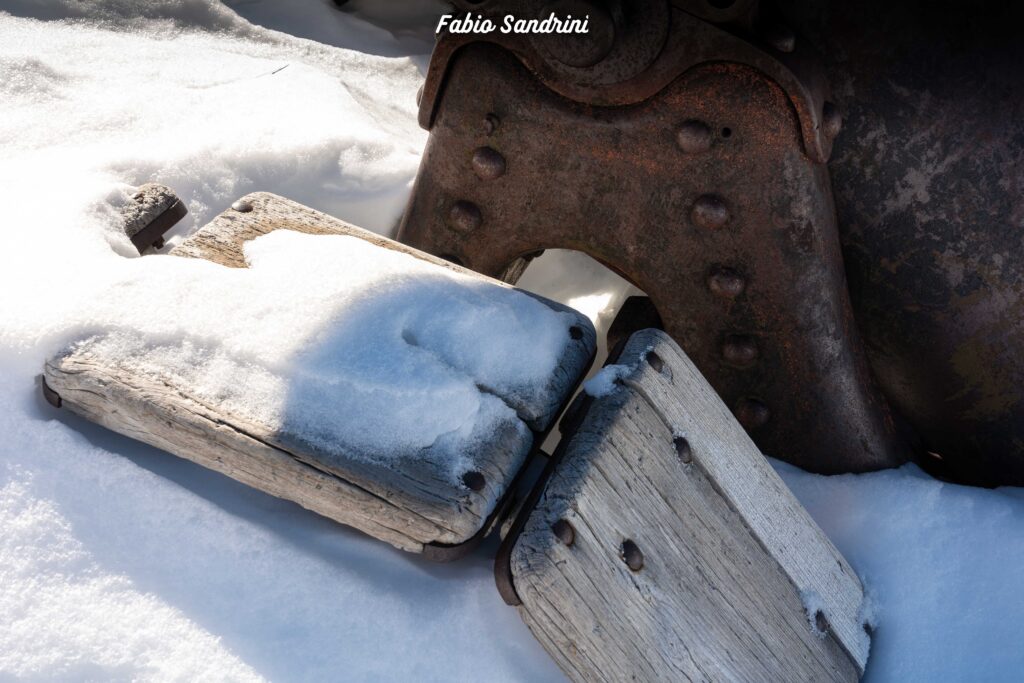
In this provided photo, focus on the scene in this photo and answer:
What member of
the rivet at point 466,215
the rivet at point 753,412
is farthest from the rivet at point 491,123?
the rivet at point 753,412

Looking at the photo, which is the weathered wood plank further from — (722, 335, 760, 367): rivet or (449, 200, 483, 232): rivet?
(722, 335, 760, 367): rivet

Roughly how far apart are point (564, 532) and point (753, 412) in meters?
0.76

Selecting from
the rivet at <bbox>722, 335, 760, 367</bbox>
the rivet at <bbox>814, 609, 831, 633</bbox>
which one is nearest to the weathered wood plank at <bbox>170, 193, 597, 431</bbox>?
the rivet at <bbox>722, 335, 760, 367</bbox>

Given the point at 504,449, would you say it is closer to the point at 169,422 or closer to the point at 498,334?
the point at 498,334

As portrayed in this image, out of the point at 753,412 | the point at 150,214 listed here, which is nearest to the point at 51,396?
the point at 150,214

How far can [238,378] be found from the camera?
126cm

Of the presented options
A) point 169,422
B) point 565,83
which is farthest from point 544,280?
point 169,422

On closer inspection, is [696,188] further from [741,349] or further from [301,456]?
[301,456]

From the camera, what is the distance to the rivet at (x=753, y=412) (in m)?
1.77

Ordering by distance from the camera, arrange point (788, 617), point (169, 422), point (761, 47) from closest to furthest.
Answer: point (169, 422) < point (788, 617) < point (761, 47)

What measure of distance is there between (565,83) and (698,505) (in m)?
0.77

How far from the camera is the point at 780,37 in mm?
1547

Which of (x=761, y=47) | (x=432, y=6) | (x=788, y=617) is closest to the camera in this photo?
(x=788, y=617)

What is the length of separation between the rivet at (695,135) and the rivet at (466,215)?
44 cm
